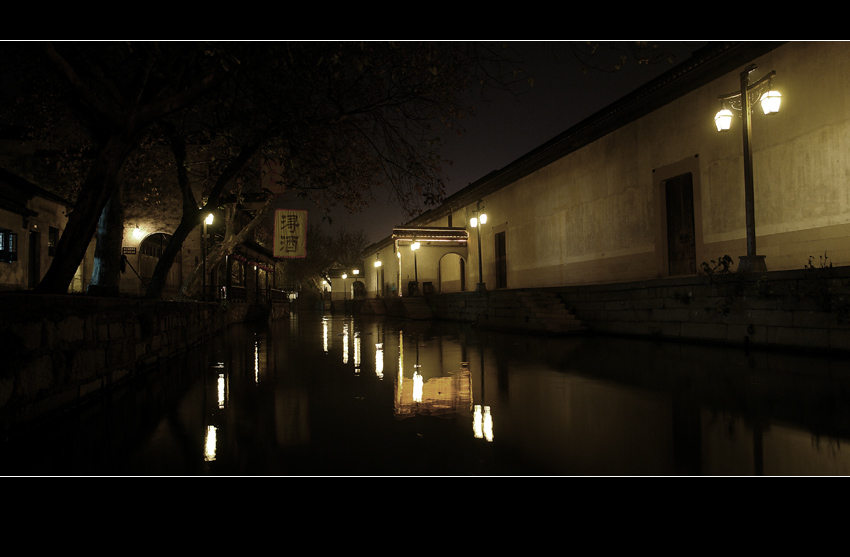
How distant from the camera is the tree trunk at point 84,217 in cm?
545

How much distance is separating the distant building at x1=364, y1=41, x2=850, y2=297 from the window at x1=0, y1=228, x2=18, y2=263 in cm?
1239

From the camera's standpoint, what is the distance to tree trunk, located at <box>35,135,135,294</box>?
214 inches

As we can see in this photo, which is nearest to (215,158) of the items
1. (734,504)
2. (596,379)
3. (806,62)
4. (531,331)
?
(531,331)

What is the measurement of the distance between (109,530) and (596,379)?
15.9ft

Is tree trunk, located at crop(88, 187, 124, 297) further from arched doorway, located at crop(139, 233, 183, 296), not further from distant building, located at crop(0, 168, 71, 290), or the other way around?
arched doorway, located at crop(139, 233, 183, 296)

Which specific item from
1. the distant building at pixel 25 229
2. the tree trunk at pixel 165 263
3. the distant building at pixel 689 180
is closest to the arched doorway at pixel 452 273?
the distant building at pixel 689 180

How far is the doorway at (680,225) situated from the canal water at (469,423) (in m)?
6.18

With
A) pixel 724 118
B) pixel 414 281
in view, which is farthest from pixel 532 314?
pixel 414 281

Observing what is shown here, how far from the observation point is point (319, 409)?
4.12 metres

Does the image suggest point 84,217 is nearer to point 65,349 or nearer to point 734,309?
point 65,349

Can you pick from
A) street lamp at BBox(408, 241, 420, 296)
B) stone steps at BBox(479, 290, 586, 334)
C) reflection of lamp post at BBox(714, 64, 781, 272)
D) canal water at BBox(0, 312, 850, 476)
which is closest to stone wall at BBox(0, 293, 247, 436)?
canal water at BBox(0, 312, 850, 476)

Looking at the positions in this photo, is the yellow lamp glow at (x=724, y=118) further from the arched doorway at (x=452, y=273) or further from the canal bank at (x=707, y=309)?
the arched doorway at (x=452, y=273)

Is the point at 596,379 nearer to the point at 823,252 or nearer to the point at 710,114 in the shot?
the point at 823,252

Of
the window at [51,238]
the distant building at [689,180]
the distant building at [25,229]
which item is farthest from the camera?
the window at [51,238]
